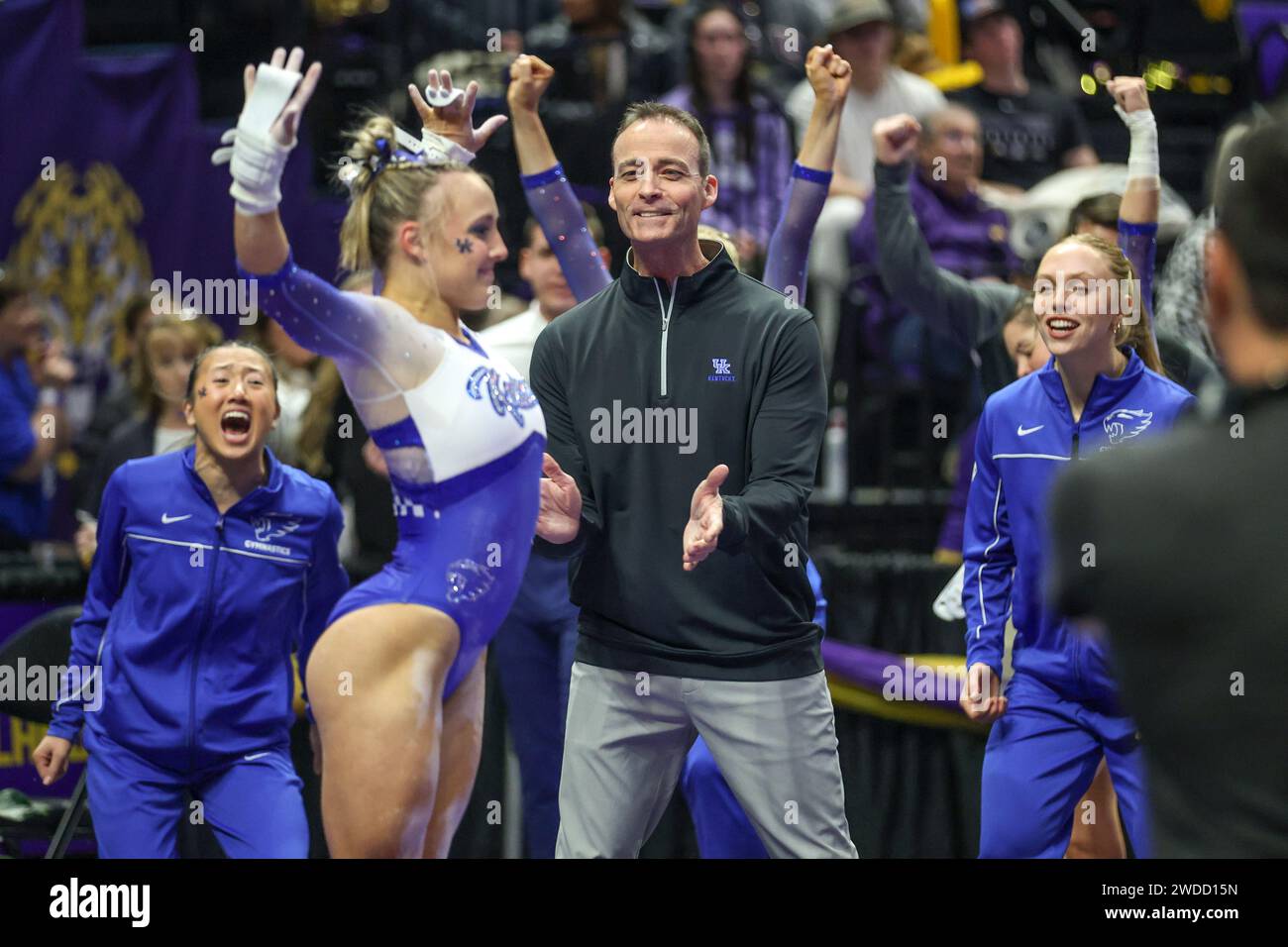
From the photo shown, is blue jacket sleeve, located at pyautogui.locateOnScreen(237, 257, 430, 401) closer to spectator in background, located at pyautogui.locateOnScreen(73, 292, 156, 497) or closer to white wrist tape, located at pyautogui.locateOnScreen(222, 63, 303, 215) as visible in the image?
white wrist tape, located at pyautogui.locateOnScreen(222, 63, 303, 215)

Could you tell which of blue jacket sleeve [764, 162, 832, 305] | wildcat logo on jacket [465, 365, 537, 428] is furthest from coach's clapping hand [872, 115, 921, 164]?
wildcat logo on jacket [465, 365, 537, 428]

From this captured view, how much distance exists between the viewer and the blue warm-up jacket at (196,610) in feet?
13.6

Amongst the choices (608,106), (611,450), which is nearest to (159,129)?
(608,106)

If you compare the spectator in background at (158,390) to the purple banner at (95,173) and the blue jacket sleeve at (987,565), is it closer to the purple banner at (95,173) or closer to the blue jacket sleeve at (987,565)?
the purple banner at (95,173)

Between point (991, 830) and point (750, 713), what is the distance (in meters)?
0.72

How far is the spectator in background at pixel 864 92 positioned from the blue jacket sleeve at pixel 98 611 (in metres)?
3.39

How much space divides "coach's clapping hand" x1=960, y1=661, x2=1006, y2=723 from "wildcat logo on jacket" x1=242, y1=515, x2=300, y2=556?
1649mm

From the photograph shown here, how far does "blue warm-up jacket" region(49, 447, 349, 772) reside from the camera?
4160 millimetres

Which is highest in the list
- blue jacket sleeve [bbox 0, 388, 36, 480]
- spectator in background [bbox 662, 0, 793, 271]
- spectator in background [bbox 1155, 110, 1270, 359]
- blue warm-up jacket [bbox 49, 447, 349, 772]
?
spectator in background [bbox 662, 0, 793, 271]

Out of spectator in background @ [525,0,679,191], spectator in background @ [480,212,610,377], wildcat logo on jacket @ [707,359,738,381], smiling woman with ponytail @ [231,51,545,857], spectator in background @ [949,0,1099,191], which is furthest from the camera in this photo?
spectator in background @ [949,0,1099,191]

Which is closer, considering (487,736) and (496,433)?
(496,433)
